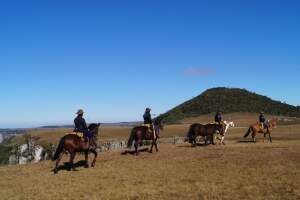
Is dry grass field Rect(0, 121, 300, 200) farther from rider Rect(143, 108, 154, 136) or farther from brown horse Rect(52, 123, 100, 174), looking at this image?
rider Rect(143, 108, 154, 136)

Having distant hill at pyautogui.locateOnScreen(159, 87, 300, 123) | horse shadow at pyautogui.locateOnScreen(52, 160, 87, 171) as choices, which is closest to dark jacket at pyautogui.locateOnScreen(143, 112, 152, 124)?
horse shadow at pyautogui.locateOnScreen(52, 160, 87, 171)

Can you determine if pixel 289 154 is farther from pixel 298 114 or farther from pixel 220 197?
pixel 298 114

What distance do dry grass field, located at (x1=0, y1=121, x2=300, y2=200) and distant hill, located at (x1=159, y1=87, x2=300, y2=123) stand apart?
344 ft

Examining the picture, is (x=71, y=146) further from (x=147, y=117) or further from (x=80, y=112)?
(x=147, y=117)

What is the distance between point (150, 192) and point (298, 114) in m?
127

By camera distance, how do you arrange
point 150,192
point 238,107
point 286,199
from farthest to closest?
point 238,107 → point 150,192 → point 286,199

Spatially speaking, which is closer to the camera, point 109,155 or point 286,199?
point 286,199

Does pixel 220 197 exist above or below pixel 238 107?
below

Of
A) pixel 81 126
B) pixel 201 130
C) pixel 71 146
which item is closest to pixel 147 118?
pixel 201 130

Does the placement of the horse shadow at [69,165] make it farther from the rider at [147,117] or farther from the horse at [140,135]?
the rider at [147,117]

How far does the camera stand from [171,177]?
2542cm

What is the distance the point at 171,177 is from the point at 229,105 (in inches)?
4817

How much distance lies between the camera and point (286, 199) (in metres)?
19.9

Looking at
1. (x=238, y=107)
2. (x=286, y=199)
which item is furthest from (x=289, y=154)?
(x=238, y=107)
